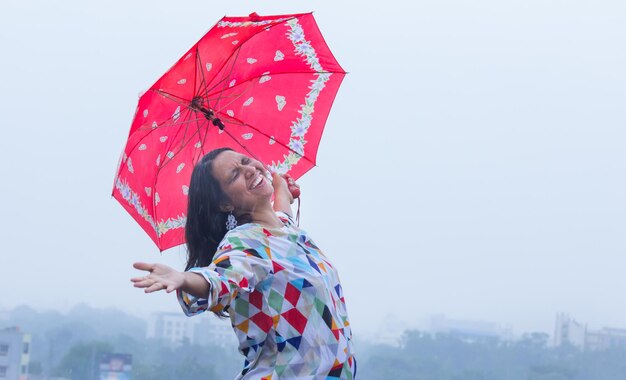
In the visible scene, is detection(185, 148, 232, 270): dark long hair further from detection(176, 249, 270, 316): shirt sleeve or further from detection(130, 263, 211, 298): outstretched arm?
detection(130, 263, 211, 298): outstretched arm

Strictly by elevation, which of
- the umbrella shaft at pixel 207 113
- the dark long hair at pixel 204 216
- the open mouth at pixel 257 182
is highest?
the umbrella shaft at pixel 207 113

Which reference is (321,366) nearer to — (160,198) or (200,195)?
(200,195)

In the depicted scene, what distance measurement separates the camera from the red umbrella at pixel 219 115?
204cm

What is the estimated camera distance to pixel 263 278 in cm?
156

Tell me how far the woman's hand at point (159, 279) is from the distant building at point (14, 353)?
1652 cm

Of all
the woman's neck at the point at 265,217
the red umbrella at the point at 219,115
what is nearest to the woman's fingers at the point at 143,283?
the woman's neck at the point at 265,217

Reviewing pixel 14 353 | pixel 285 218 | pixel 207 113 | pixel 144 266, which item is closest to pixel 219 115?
pixel 207 113

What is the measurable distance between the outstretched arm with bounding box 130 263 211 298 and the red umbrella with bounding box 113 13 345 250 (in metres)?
0.68

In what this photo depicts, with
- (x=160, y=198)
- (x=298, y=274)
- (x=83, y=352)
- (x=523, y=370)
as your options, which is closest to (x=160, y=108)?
(x=160, y=198)

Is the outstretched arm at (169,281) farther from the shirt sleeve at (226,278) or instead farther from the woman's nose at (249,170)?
the woman's nose at (249,170)

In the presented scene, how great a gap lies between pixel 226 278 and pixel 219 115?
0.71 m

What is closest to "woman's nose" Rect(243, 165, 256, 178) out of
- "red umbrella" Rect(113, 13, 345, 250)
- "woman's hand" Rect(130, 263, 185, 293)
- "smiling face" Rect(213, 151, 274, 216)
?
"smiling face" Rect(213, 151, 274, 216)

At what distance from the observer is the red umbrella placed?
2.04 metres

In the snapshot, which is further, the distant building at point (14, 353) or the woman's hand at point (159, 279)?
the distant building at point (14, 353)
